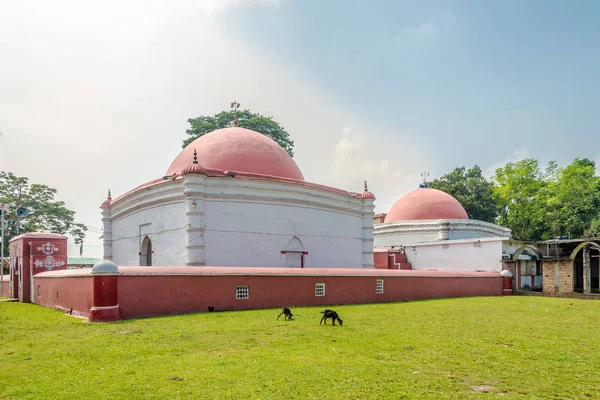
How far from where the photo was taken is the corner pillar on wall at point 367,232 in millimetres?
23062

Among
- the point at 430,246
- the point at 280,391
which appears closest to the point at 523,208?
the point at 430,246

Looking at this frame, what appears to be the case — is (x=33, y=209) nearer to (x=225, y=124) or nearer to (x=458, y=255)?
(x=225, y=124)

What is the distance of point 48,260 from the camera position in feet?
67.9

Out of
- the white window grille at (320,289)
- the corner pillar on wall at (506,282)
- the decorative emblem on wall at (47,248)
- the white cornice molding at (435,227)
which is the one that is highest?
the white cornice molding at (435,227)

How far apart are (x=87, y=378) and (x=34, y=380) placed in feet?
2.32

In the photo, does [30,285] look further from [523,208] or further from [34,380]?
[523,208]

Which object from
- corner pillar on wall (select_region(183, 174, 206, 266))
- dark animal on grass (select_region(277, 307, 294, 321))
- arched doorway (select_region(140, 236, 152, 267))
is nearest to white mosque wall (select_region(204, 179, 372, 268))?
corner pillar on wall (select_region(183, 174, 206, 266))

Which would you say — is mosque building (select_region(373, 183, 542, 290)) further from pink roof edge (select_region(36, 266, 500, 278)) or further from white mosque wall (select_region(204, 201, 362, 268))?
white mosque wall (select_region(204, 201, 362, 268))

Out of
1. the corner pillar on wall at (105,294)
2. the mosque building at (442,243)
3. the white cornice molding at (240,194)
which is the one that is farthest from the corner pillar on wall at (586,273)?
→ the corner pillar on wall at (105,294)

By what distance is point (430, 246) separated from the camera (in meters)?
29.0

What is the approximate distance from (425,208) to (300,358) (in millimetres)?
27110

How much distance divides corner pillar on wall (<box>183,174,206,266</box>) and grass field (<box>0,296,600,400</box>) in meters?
5.14

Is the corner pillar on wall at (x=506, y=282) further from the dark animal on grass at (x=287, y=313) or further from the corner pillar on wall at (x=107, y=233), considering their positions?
the corner pillar on wall at (x=107, y=233)

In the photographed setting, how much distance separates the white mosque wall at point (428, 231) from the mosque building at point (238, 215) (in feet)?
31.7
